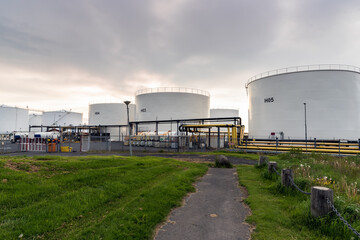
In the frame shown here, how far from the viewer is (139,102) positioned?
51.4 meters

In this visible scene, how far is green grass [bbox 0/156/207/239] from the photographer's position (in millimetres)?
3982

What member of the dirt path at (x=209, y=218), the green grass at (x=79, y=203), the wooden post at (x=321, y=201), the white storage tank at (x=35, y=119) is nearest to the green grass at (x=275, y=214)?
the dirt path at (x=209, y=218)

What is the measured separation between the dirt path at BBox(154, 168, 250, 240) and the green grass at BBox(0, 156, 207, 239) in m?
0.36

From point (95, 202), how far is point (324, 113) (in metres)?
28.8

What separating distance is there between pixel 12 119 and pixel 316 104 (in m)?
81.2

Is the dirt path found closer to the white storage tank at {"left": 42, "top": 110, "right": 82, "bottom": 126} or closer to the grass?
the grass

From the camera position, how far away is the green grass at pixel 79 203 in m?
3.98

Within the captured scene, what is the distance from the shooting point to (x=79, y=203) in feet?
17.3

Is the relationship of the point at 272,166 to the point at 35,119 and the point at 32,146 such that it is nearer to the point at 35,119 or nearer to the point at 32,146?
the point at 32,146

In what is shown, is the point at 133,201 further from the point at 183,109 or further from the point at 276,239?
the point at 183,109

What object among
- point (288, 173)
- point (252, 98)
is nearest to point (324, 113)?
point (252, 98)

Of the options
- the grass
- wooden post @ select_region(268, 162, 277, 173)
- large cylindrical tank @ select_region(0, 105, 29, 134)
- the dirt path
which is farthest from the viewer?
large cylindrical tank @ select_region(0, 105, 29, 134)

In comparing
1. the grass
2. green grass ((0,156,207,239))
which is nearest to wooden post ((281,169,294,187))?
the grass

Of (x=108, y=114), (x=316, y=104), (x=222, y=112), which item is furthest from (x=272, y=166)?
(x=222, y=112)
